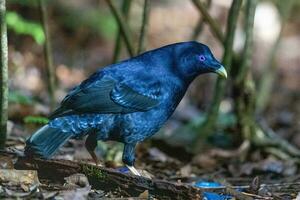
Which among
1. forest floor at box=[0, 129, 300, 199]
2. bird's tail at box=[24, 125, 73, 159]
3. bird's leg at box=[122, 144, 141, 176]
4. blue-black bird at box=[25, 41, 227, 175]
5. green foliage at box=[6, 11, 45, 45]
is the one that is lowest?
forest floor at box=[0, 129, 300, 199]

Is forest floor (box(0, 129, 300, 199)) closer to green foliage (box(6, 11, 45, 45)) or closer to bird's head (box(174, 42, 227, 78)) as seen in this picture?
bird's head (box(174, 42, 227, 78))

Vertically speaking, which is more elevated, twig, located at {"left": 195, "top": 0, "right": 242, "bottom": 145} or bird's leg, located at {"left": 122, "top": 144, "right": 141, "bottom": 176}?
twig, located at {"left": 195, "top": 0, "right": 242, "bottom": 145}

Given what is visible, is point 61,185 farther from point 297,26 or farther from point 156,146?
point 297,26

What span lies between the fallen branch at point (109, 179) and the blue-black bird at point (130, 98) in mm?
240

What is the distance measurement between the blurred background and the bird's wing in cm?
167

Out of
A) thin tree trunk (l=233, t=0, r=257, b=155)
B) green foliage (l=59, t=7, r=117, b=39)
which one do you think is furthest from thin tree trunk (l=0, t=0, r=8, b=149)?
green foliage (l=59, t=7, r=117, b=39)

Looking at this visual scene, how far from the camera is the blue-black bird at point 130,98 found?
549 centimetres

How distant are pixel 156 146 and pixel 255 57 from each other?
6399 millimetres

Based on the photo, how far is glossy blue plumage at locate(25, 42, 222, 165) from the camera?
549cm

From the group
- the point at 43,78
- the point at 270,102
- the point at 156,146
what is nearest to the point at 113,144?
the point at 156,146

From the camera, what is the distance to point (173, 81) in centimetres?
578

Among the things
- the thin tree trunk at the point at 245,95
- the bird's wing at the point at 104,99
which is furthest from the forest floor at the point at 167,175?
the bird's wing at the point at 104,99

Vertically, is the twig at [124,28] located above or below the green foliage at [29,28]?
above

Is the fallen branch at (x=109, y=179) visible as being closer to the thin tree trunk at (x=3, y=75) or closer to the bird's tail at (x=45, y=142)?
the bird's tail at (x=45, y=142)
